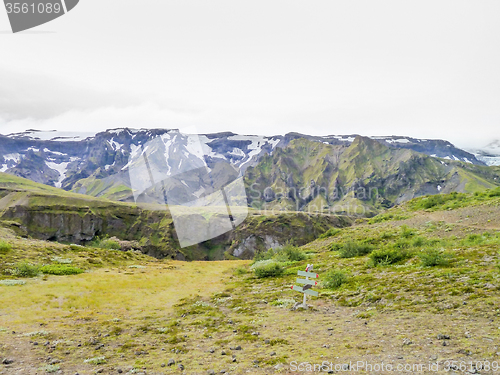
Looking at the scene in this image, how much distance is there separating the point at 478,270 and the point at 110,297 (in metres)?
25.4

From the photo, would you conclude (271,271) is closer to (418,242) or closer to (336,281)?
(336,281)

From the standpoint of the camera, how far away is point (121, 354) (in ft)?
38.7

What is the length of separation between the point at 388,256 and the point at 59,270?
104 feet

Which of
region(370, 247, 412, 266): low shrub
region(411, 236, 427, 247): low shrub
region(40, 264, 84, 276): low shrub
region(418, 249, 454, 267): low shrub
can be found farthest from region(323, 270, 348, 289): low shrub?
region(40, 264, 84, 276): low shrub

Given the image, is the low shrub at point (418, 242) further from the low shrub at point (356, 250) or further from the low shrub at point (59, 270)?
the low shrub at point (59, 270)

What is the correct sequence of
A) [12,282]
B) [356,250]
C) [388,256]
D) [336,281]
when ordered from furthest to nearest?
1. [356,250]
2. [388,256]
3. [12,282]
4. [336,281]

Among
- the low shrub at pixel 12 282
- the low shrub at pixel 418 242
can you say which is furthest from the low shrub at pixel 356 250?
the low shrub at pixel 12 282

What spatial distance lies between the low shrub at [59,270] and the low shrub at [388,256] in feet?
97.4

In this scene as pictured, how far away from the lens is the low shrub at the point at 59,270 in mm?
28219

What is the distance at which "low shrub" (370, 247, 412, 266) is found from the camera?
23266 mm

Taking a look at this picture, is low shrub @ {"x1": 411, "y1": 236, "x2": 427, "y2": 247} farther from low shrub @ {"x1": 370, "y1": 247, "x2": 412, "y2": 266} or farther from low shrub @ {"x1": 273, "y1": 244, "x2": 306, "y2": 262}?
low shrub @ {"x1": 273, "y1": 244, "x2": 306, "y2": 262}

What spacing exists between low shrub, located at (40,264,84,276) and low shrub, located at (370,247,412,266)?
2968 cm

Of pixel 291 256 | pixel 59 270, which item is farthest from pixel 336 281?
pixel 59 270

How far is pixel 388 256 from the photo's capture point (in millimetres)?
23781
